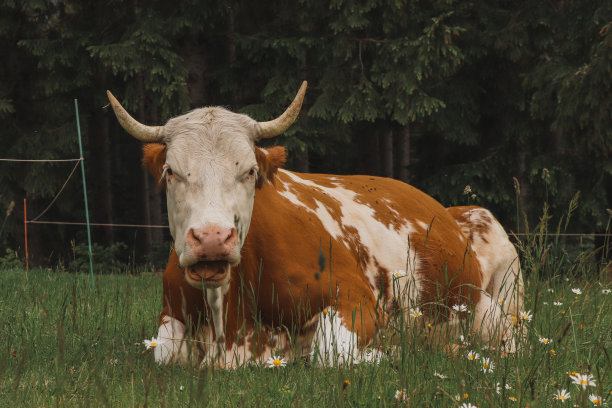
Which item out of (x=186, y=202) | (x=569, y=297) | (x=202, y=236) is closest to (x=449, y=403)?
(x=202, y=236)

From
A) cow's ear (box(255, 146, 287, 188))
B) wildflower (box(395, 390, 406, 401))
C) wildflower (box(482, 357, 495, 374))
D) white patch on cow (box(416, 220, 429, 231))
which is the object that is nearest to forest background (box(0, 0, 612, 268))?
white patch on cow (box(416, 220, 429, 231))

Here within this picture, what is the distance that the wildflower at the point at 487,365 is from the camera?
8.84 ft

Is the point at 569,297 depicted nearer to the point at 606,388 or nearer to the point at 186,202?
the point at 606,388

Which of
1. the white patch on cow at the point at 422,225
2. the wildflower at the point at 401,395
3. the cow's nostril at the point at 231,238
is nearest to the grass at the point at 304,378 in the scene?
the wildflower at the point at 401,395

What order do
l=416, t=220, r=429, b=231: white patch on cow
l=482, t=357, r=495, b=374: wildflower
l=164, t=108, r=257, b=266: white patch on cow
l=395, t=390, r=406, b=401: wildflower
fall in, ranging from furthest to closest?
l=416, t=220, r=429, b=231: white patch on cow, l=164, t=108, r=257, b=266: white patch on cow, l=482, t=357, r=495, b=374: wildflower, l=395, t=390, r=406, b=401: wildflower

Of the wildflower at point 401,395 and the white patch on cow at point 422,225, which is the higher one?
the white patch on cow at point 422,225

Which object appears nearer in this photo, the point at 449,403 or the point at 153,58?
the point at 449,403

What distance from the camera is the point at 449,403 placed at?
2617 millimetres

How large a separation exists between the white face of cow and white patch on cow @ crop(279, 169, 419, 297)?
82cm

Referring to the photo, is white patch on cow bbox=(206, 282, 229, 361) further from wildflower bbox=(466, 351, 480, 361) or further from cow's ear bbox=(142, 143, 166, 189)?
wildflower bbox=(466, 351, 480, 361)

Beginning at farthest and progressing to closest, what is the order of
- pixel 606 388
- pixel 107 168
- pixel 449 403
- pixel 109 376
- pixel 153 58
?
pixel 107 168 → pixel 153 58 → pixel 109 376 → pixel 606 388 → pixel 449 403

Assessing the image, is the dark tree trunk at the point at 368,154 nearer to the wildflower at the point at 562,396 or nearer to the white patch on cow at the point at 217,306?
the white patch on cow at the point at 217,306

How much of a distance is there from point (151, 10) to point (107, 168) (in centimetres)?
601

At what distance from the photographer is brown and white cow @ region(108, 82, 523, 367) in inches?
128
